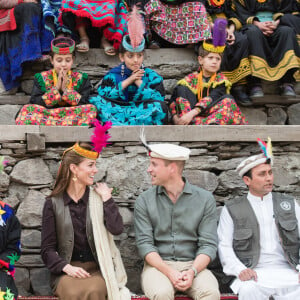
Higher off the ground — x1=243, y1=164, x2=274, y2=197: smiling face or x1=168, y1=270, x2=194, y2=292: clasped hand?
x1=243, y1=164, x2=274, y2=197: smiling face

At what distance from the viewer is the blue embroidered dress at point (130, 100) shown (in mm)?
5539

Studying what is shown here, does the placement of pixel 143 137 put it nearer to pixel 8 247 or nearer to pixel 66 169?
pixel 66 169

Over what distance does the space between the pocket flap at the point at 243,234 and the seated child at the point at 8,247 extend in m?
1.58

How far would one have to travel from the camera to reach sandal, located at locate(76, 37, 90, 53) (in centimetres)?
628

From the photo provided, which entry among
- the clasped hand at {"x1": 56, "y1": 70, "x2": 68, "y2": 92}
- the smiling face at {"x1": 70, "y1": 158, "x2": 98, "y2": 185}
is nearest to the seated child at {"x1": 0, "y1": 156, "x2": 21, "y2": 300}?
the smiling face at {"x1": 70, "y1": 158, "x2": 98, "y2": 185}

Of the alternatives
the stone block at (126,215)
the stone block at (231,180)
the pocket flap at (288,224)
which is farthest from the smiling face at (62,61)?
the pocket flap at (288,224)

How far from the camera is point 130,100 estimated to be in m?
5.85

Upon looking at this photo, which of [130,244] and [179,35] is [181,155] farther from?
[179,35]

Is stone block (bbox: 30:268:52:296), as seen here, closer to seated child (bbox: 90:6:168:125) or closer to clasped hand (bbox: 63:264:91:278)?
clasped hand (bbox: 63:264:91:278)

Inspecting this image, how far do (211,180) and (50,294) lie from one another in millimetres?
1585

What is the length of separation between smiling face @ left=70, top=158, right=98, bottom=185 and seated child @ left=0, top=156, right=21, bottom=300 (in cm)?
52

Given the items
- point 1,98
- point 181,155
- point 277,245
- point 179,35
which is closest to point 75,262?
point 181,155

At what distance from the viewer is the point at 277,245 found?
4.67m

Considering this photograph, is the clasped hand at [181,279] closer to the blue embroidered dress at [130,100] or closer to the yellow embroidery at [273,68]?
the blue embroidered dress at [130,100]
